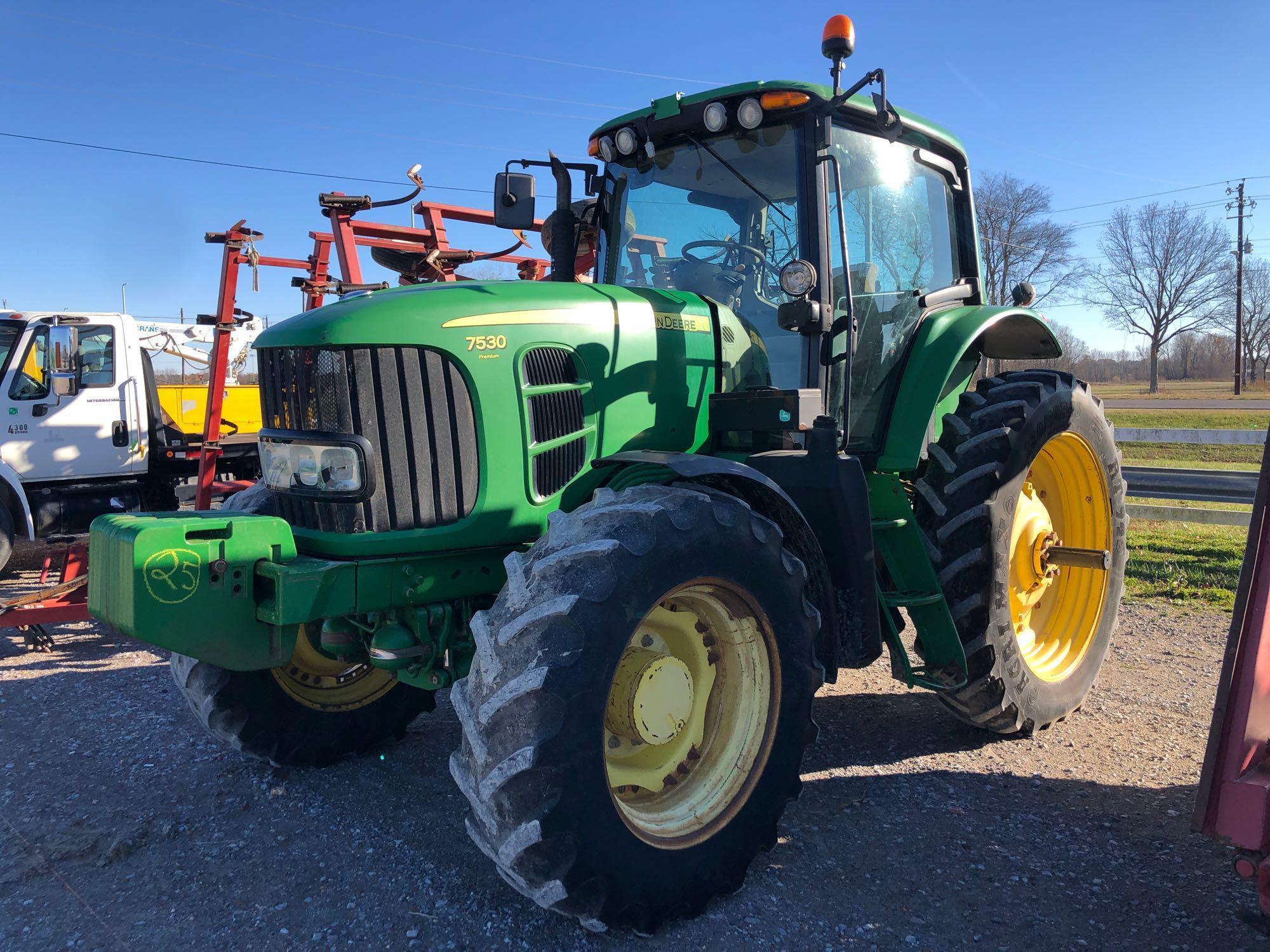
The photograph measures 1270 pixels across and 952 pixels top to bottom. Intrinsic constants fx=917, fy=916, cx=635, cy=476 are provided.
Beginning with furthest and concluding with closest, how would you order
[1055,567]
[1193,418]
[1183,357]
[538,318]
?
[1183,357] → [1193,418] → [1055,567] → [538,318]

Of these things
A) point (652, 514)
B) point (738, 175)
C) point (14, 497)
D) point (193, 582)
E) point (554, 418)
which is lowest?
point (14, 497)

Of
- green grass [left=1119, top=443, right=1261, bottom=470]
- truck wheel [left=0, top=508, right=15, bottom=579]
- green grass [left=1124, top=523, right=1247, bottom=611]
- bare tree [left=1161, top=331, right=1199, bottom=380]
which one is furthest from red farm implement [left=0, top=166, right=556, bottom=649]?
bare tree [left=1161, top=331, right=1199, bottom=380]

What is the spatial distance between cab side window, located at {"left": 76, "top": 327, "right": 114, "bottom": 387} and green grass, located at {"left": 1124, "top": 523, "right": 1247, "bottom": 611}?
979 cm

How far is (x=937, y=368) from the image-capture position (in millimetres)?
4109

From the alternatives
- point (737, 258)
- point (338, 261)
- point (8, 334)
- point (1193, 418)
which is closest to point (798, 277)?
point (737, 258)

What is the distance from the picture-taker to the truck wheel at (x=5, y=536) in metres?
8.27

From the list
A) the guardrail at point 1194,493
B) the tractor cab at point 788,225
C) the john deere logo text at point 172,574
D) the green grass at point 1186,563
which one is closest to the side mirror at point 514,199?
the tractor cab at point 788,225

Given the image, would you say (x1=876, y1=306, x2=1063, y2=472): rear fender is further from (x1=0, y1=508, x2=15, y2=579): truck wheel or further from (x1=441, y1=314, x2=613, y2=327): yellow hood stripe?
(x1=0, y1=508, x2=15, y2=579): truck wheel

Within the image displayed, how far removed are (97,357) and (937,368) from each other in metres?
8.75

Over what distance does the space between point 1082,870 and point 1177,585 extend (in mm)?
4884

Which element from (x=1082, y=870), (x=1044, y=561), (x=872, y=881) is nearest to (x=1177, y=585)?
(x=1044, y=561)

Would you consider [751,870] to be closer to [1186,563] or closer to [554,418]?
[554,418]

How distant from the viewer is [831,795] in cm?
375

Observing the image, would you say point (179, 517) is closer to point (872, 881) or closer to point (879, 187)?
point (872, 881)
